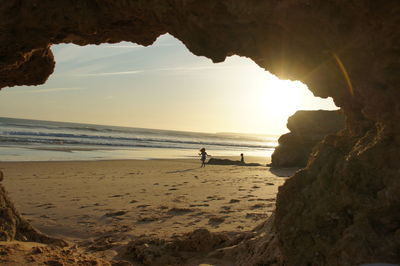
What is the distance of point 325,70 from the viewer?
3686 millimetres

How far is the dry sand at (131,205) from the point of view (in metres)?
7.70

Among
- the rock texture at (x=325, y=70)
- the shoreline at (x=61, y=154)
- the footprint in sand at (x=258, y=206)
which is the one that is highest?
the rock texture at (x=325, y=70)

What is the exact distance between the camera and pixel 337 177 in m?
3.35

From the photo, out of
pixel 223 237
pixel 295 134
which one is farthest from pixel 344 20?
pixel 295 134

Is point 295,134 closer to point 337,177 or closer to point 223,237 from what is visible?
point 223,237

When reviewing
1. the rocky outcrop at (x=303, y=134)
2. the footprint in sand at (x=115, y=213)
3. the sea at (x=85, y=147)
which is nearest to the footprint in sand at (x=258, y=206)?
the footprint in sand at (x=115, y=213)

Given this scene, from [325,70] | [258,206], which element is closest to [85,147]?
[258,206]

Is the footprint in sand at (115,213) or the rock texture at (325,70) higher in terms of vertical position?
the rock texture at (325,70)

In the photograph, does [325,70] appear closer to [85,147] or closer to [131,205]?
[131,205]

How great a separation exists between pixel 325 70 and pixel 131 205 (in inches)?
305

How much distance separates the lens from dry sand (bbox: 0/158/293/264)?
7.70 meters

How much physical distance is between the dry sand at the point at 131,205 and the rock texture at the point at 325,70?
390 cm

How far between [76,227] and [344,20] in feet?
23.3

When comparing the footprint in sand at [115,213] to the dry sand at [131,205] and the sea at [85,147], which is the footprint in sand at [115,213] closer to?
the dry sand at [131,205]
